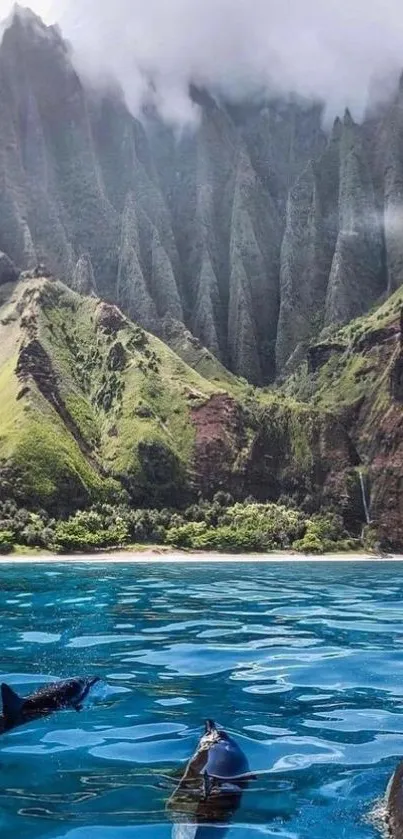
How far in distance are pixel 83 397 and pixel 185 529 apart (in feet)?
171

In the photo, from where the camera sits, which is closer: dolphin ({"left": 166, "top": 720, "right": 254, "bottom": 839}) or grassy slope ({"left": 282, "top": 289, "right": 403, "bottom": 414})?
dolphin ({"left": 166, "top": 720, "right": 254, "bottom": 839})

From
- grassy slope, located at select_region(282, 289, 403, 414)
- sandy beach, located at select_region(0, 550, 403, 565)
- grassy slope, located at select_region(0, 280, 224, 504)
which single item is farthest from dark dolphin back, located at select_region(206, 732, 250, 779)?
grassy slope, located at select_region(282, 289, 403, 414)

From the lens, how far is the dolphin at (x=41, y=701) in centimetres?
1415

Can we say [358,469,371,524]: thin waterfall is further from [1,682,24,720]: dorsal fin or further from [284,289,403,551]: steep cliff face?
[1,682,24,720]: dorsal fin

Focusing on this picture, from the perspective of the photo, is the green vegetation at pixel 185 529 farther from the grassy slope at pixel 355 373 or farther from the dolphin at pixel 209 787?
the dolphin at pixel 209 787

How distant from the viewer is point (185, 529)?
121312 mm

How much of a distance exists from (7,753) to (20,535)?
98.3 metres

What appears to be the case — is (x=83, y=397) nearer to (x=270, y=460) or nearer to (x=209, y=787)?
(x=270, y=460)

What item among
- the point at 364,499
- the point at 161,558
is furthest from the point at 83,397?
the point at 161,558

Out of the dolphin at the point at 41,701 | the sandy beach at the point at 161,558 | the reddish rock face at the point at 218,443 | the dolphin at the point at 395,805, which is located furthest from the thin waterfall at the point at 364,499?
the dolphin at the point at 395,805

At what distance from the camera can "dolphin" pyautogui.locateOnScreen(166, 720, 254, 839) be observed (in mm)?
9758

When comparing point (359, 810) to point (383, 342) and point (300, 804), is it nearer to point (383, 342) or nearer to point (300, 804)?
point (300, 804)

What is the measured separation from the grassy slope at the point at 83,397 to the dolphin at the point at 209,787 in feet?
386

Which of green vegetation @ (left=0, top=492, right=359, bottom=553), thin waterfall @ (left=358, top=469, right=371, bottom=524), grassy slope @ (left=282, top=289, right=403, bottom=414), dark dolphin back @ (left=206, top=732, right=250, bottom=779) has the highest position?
grassy slope @ (left=282, top=289, right=403, bottom=414)
